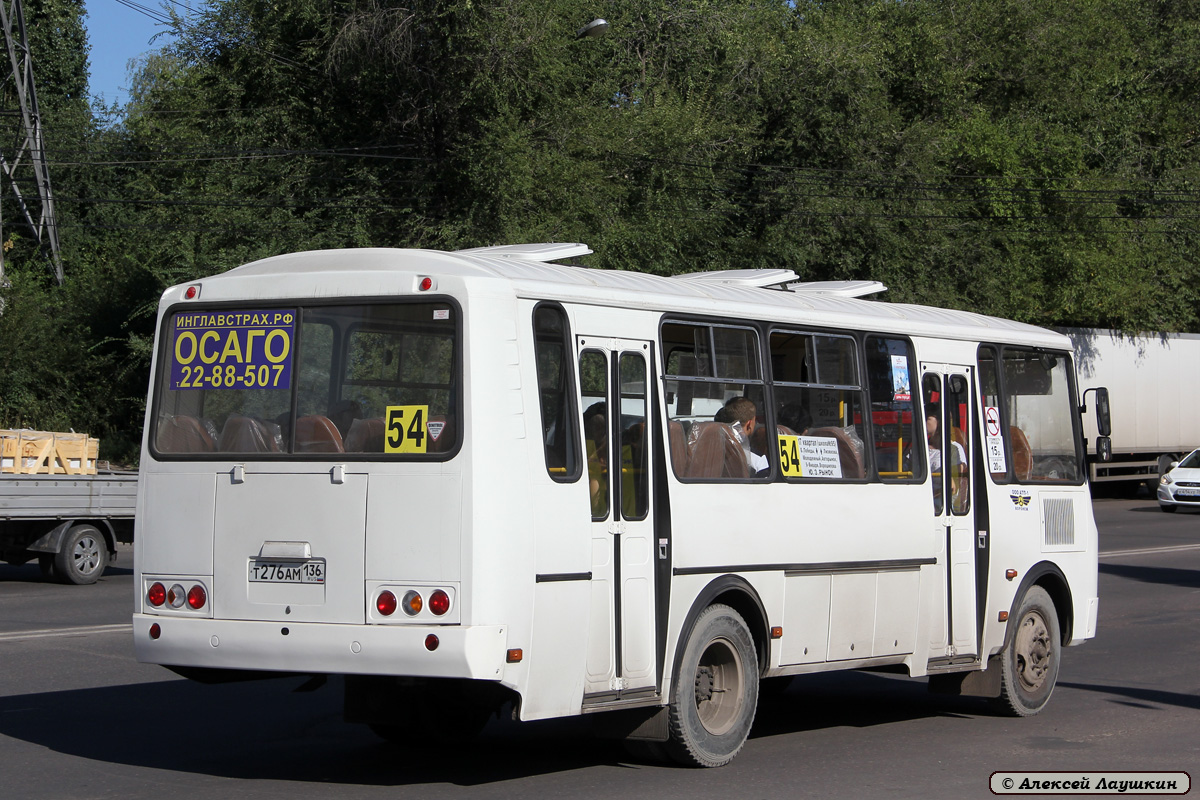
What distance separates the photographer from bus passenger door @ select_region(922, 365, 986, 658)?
31.6ft

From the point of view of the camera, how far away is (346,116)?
30.5 metres

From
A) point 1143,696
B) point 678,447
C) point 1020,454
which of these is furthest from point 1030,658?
point 678,447

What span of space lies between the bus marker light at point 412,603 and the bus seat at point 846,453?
3.33 metres

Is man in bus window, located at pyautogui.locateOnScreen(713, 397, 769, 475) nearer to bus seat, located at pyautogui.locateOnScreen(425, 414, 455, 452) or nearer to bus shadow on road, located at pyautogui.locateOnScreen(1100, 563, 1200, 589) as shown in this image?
bus seat, located at pyautogui.locateOnScreen(425, 414, 455, 452)

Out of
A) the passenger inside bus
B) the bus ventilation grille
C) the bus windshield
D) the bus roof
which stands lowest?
the bus ventilation grille

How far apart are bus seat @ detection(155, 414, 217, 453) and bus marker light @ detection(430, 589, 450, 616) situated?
158cm

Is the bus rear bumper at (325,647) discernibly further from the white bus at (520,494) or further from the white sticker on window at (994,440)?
the white sticker on window at (994,440)

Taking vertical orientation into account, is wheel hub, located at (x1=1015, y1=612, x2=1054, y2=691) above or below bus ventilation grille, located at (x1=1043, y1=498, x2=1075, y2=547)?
below

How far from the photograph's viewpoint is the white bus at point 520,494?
6.63 metres

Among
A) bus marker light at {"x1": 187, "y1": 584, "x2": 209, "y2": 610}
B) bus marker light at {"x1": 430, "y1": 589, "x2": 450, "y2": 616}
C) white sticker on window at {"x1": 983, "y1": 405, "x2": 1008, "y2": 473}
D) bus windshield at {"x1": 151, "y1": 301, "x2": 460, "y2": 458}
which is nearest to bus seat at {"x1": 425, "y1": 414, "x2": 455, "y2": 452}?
bus windshield at {"x1": 151, "y1": 301, "x2": 460, "y2": 458}

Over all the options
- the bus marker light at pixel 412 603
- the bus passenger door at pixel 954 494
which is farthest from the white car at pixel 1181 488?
the bus marker light at pixel 412 603

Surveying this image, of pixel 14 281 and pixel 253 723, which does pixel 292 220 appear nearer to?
pixel 14 281

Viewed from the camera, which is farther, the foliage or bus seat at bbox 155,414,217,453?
the foliage

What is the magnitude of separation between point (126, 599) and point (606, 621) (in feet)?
33.5
